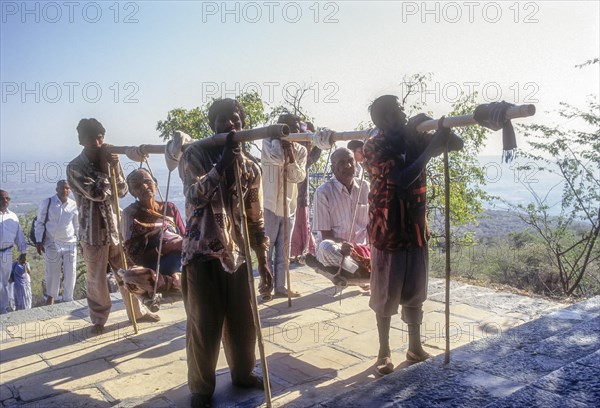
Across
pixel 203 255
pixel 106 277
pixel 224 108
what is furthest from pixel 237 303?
pixel 106 277

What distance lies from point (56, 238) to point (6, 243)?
2.43ft

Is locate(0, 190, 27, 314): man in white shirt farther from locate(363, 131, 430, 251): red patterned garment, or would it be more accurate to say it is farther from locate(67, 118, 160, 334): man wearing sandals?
locate(363, 131, 430, 251): red patterned garment

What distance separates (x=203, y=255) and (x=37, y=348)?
113 inches

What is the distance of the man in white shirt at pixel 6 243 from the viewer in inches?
334

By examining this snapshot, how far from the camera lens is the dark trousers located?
354 centimetres

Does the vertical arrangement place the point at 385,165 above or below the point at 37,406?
above

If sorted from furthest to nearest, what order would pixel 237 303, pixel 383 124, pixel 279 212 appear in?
1. pixel 279 212
2. pixel 383 124
3. pixel 237 303

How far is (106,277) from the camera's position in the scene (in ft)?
18.2

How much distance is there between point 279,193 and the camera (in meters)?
6.45

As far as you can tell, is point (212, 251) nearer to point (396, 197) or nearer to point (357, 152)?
point (396, 197)

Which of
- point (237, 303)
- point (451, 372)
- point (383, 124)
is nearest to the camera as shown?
point (451, 372)

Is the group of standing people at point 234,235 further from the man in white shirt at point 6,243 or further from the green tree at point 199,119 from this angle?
the green tree at point 199,119

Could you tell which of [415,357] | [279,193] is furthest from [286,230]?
[415,357]

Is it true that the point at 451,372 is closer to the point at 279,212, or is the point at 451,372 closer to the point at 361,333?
the point at 361,333
